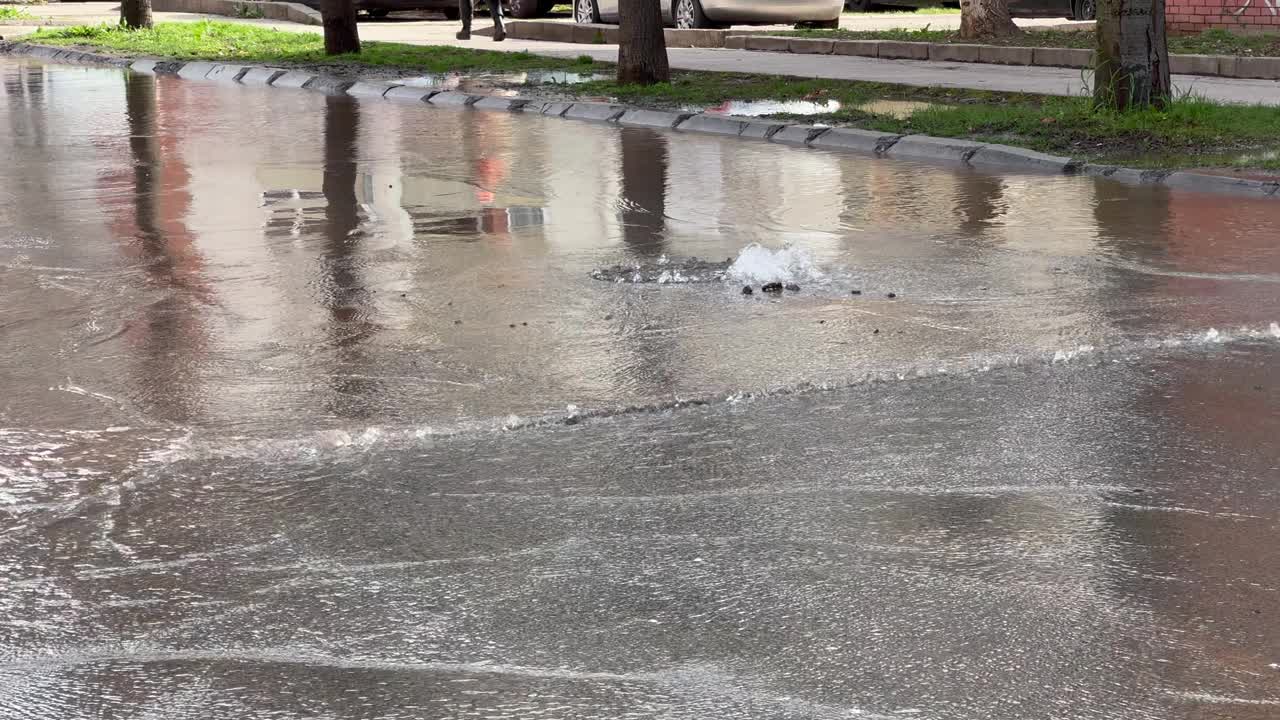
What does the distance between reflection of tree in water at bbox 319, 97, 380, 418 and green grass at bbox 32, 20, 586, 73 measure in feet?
24.3

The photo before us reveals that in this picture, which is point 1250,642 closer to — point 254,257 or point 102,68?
point 254,257

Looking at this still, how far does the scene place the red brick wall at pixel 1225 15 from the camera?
23000 mm

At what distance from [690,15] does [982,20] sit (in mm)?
4998

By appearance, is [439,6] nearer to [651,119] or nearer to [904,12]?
[904,12]

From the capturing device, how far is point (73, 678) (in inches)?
141

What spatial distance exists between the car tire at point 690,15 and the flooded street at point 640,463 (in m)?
16.5

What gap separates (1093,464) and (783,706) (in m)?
1.95

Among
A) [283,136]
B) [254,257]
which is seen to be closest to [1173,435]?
[254,257]

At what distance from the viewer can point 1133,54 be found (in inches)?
510

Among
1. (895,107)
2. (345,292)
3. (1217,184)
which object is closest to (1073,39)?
(895,107)

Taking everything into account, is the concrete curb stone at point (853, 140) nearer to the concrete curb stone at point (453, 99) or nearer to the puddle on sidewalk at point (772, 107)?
the puddle on sidewalk at point (772, 107)


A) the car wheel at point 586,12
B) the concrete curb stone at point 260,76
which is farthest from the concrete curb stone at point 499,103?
the car wheel at point 586,12

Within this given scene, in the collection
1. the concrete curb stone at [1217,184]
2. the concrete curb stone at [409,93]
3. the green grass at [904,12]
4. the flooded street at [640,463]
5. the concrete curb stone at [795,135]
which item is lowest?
the flooded street at [640,463]

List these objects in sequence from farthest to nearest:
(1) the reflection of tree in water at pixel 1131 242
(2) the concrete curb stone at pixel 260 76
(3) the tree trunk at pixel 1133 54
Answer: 1. (2) the concrete curb stone at pixel 260 76
2. (3) the tree trunk at pixel 1133 54
3. (1) the reflection of tree in water at pixel 1131 242
